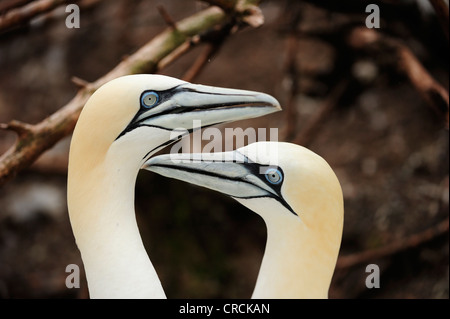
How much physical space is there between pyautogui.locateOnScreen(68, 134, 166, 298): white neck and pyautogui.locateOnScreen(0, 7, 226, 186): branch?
730 mm

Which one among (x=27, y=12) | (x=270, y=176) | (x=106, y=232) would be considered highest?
(x=27, y=12)

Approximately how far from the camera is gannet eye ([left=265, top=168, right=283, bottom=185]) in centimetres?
240

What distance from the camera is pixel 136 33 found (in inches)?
274

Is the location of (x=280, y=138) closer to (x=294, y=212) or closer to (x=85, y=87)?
(x=85, y=87)

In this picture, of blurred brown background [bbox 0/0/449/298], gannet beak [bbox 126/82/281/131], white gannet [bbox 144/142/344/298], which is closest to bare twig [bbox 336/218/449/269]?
blurred brown background [bbox 0/0/449/298]

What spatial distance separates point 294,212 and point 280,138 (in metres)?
3.23

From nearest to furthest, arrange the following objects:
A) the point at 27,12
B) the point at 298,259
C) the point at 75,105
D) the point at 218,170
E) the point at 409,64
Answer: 1. the point at 298,259
2. the point at 218,170
3. the point at 75,105
4. the point at 27,12
5. the point at 409,64

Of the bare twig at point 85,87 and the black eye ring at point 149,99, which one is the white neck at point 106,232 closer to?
the black eye ring at point 149,99

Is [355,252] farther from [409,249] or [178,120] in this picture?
[178,120]

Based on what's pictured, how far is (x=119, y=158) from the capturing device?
2.47m

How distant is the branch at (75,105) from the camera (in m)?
3.07

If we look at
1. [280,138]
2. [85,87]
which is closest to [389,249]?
[280,138]

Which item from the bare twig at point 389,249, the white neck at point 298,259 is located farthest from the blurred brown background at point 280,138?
the white neck at point 298,259

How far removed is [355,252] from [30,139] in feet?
11.8
